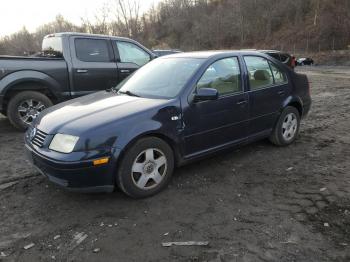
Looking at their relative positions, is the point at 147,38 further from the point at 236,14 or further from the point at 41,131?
the point at 41,131

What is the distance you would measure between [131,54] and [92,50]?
0.95 metres

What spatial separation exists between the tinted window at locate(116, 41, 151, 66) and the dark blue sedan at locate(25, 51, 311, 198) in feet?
9.55

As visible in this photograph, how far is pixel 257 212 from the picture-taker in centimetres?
363

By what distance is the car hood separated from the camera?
364 cm

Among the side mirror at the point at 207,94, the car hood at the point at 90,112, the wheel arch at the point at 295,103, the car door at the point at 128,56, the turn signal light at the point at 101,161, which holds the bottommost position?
the turn signal light at the point at 101,161

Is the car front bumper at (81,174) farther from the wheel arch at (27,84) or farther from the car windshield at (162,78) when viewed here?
the wheel arch at (27,84)

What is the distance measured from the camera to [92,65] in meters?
7.29

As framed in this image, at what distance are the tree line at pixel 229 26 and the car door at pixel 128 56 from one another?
28427 mm

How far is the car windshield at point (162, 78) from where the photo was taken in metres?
4.34

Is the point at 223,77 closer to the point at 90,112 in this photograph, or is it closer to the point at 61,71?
the point at 90,112

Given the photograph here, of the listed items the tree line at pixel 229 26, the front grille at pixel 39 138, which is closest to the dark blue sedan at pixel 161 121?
the front grille at pixel 39 138

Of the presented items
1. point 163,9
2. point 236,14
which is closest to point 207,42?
point 236,14

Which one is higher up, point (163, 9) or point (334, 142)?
point (163, 9)

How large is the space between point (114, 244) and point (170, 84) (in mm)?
2121
